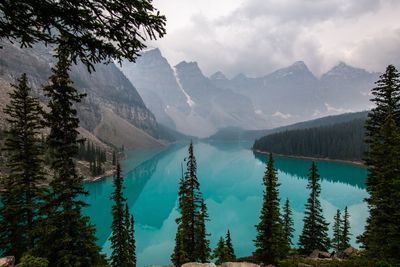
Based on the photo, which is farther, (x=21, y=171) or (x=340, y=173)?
(x=340, y=173)

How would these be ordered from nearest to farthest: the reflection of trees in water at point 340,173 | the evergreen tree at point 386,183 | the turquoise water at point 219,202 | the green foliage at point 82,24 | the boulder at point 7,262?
the green foliage at point 82,24
the boulder at point 7,262
the evergreen tree at point 386,183
the turquoise water at point 219,202
the reflection of trees in water at point 340,173

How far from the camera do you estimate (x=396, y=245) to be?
13234 millimetres

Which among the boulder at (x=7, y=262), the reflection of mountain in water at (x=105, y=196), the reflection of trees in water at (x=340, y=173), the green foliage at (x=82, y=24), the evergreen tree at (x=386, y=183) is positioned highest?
the green foliage at (x=82, y=24)

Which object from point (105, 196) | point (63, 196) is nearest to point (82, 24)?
point (63, 196)

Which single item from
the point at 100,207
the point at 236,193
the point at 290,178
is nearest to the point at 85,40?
the point at 100,207

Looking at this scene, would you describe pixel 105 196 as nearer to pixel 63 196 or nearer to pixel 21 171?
pixel 21 171

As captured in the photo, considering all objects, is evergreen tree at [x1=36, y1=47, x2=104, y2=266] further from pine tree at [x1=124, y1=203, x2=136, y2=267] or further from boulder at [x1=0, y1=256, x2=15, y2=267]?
pine tree at [x1=124, y1=203, x2=136, y2=267]

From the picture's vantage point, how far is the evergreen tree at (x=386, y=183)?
13828 mm

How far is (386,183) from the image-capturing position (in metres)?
16.2

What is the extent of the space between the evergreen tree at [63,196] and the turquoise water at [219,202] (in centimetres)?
3347

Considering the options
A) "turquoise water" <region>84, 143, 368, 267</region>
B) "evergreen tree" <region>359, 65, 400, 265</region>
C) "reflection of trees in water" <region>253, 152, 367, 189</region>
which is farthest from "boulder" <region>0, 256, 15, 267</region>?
"reflection of trees in water" <region>253, 152, 367, 189</region>

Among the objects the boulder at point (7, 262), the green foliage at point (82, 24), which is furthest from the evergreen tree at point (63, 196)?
the green foliage at point (82, 24)

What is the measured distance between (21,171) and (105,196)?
79.6 metres

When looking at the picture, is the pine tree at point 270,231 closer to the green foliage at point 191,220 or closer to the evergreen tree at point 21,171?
the green foliage at point 191,220
